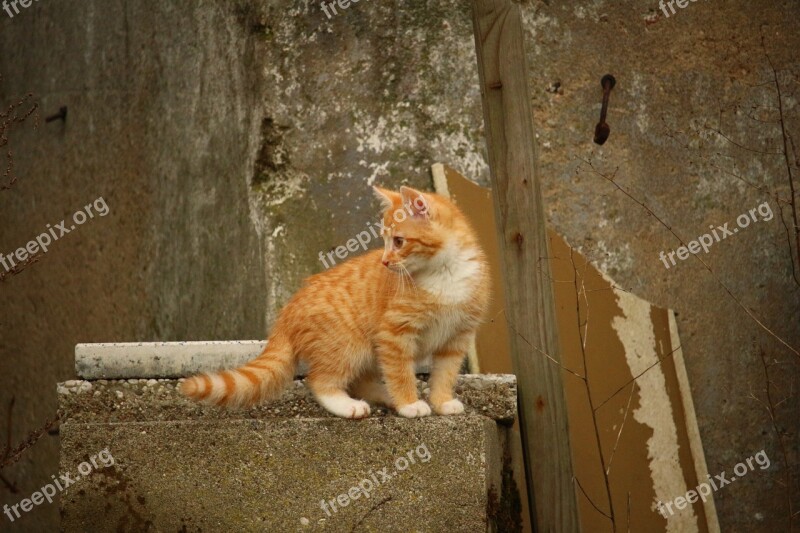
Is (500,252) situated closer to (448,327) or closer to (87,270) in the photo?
(448,327)

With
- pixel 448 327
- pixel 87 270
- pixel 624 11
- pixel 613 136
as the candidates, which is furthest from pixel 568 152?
pixel 87 270

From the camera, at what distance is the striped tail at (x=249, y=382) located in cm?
306

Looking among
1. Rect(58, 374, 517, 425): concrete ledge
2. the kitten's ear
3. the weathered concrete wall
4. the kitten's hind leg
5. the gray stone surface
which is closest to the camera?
the gray stone surface

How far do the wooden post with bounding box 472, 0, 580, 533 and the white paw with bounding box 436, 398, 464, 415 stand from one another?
230 mm

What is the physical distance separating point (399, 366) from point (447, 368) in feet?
0.68

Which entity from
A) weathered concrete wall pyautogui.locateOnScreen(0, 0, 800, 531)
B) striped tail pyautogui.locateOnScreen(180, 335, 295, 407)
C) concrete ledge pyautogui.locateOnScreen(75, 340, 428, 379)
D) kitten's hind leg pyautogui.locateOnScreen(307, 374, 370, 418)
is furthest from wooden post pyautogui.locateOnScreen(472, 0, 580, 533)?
weathered concrete wall pyautogui.locateOnScreen(0, 0, 800, 531)

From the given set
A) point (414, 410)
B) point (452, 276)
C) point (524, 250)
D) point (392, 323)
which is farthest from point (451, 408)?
point (524, 250)

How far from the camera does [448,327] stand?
10.9 ft

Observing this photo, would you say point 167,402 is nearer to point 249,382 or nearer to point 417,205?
point 249,382

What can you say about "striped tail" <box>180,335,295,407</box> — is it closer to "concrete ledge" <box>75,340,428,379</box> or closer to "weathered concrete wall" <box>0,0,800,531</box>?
"concrete ledge" <box>75,340,428,379</box>

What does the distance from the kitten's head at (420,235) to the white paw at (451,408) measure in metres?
0.49

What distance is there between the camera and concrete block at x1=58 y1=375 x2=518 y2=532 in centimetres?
300

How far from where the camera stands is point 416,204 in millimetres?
3398

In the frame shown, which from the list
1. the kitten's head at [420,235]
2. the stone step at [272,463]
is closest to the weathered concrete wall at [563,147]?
the kitten's head at [420,235]
